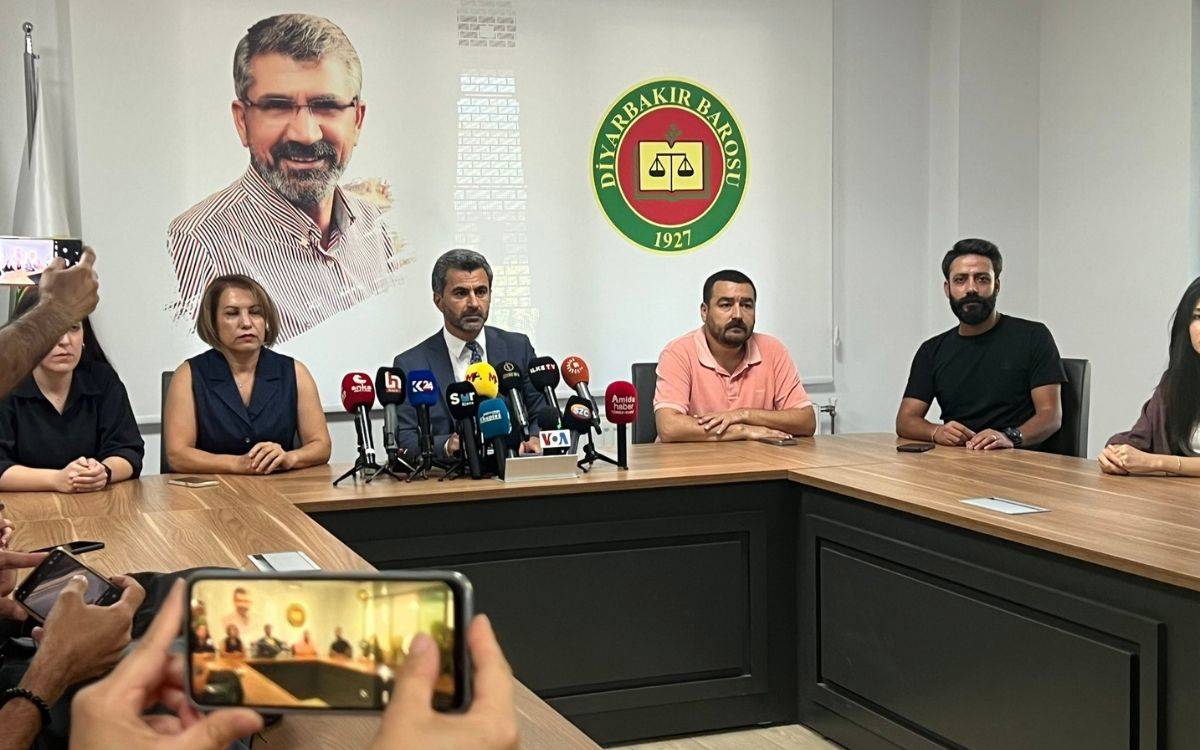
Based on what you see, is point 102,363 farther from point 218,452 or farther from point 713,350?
point 713,350

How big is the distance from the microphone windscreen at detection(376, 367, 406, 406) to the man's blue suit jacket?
1.42ft

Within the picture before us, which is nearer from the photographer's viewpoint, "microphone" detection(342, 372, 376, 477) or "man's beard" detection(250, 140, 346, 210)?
"microphone" detection(342, 372, 376, 477)

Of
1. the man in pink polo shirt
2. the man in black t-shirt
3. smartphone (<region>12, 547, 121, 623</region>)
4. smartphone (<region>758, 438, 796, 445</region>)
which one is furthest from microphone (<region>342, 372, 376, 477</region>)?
the man in black t-shirt

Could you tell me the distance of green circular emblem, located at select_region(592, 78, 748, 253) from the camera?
5.26m

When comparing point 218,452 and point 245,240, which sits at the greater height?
point 245,240

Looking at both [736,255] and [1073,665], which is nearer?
[1073,665]

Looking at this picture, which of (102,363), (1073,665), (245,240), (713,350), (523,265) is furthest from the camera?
(523,265)

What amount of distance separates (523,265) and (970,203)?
2.16 metres

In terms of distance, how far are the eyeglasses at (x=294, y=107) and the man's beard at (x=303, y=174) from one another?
0.35 feet

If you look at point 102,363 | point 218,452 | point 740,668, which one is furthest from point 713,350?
point 102,363

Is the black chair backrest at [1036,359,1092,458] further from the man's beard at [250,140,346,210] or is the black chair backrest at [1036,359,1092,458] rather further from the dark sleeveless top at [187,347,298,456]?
the man's beard at [250,140,346,210]

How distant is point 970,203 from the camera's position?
5.63 m

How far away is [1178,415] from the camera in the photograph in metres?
A: 3.20

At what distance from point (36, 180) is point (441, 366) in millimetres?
1614
